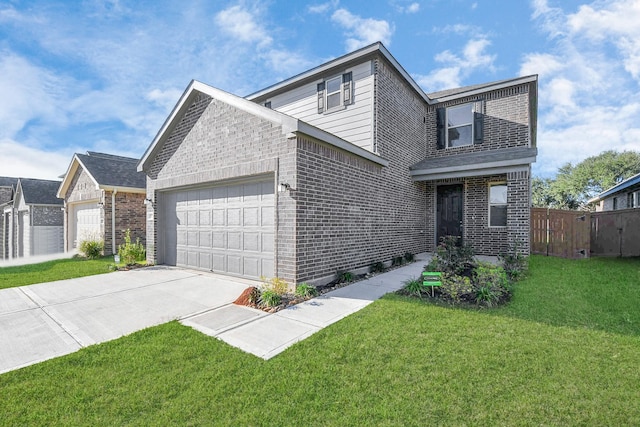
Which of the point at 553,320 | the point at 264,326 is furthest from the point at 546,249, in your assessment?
the point at 264,326

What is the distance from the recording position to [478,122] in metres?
10.8

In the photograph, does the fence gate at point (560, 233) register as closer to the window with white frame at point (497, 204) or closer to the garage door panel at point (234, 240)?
the window with white frame at point (497, 204)

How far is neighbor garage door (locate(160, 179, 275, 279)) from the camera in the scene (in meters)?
6.57

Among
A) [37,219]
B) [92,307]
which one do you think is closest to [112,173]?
[37,219]

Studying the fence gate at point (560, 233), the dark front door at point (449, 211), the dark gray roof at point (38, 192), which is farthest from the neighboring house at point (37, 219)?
the fence gate at point (560, 233)

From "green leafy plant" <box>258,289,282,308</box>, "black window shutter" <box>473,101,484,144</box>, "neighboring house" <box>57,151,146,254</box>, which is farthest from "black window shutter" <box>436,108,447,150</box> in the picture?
"neighboring house" <box>57,151,146,254</box>

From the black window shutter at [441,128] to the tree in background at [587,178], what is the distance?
28.6 metres

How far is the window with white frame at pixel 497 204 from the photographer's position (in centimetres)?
1014

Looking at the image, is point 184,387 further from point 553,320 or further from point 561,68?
point 561,68

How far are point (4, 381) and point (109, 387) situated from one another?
1062 millimetres

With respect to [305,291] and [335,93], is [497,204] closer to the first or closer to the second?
[335,93]

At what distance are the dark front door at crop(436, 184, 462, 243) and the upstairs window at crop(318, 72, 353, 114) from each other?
534 cm

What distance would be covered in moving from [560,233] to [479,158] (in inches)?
166

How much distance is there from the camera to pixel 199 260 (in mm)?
8109
